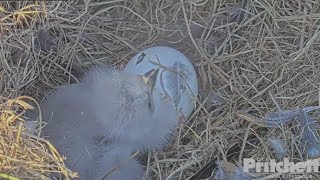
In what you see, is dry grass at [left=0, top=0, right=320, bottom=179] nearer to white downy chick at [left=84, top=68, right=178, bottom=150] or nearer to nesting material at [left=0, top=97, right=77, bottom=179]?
white downy chick at [left=84, top=68, right=178, bottom=150]

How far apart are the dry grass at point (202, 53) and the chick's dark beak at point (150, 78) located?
7.2 inches

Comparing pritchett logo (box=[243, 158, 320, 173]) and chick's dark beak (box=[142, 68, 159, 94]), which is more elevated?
chick's dark beak (box=[142, 68, 159, 94])

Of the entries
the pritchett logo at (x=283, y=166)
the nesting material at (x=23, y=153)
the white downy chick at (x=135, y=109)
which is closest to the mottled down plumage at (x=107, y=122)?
the white downy chick at (x=135, y=109)

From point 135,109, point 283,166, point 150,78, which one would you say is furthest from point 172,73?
point 283,166

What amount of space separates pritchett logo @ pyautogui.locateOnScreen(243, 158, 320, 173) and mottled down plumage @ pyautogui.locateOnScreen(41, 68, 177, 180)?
0.94 ft

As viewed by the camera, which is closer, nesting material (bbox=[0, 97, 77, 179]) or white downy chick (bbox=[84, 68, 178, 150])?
nesting material (bbox=[0, 97, 77, 179])

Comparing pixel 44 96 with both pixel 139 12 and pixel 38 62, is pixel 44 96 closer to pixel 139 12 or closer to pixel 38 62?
pixel 38 62

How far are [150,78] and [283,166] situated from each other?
0.51m

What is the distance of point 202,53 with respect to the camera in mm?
2293

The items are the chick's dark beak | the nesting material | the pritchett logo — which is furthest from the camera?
the chick's dark beak

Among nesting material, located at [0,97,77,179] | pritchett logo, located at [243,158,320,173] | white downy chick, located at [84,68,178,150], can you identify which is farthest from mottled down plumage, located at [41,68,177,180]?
pritchett logo, located at [243,158,320,173]

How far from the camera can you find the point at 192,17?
2369 millimetres

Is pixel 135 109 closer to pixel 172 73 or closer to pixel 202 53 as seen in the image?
pixel 172 73

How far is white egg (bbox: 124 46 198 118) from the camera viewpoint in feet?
7.06
